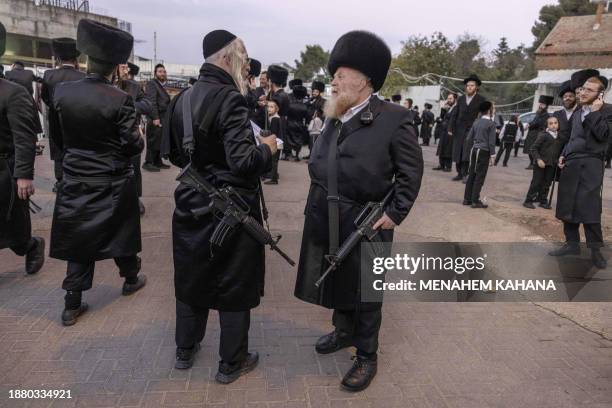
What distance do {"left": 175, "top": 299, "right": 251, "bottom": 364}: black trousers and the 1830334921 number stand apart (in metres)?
0.72

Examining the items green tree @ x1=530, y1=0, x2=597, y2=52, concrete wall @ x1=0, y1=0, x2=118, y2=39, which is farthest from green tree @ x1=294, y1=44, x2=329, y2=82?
concrete wall @ x1=0, y1=0, x2=118, y2=39

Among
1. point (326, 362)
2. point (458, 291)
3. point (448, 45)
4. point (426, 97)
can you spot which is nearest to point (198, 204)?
point (326, 362)

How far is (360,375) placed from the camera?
3029mm

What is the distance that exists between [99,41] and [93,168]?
945mm

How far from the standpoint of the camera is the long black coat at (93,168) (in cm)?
344

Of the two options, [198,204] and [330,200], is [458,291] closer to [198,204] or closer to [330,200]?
[330,200]

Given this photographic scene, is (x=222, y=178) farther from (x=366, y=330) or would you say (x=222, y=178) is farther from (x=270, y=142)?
(x=366, y=330)

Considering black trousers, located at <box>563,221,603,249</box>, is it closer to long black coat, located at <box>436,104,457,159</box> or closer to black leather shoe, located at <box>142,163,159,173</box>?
long black coat, located at <box>436,104,457,159</box>

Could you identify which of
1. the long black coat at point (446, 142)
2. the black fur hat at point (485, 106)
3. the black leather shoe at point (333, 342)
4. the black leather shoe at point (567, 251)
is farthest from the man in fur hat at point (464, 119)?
the black leather shoe at point (333, 342)

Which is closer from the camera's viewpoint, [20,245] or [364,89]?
[364,89]

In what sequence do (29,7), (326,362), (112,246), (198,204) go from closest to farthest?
(198,204) < (326,362) < (112,246) < (29,7)

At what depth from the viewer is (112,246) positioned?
12.3 feet

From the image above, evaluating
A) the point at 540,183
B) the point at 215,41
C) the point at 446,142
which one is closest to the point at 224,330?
the point at 215,41

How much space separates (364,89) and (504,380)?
2.16 meters
